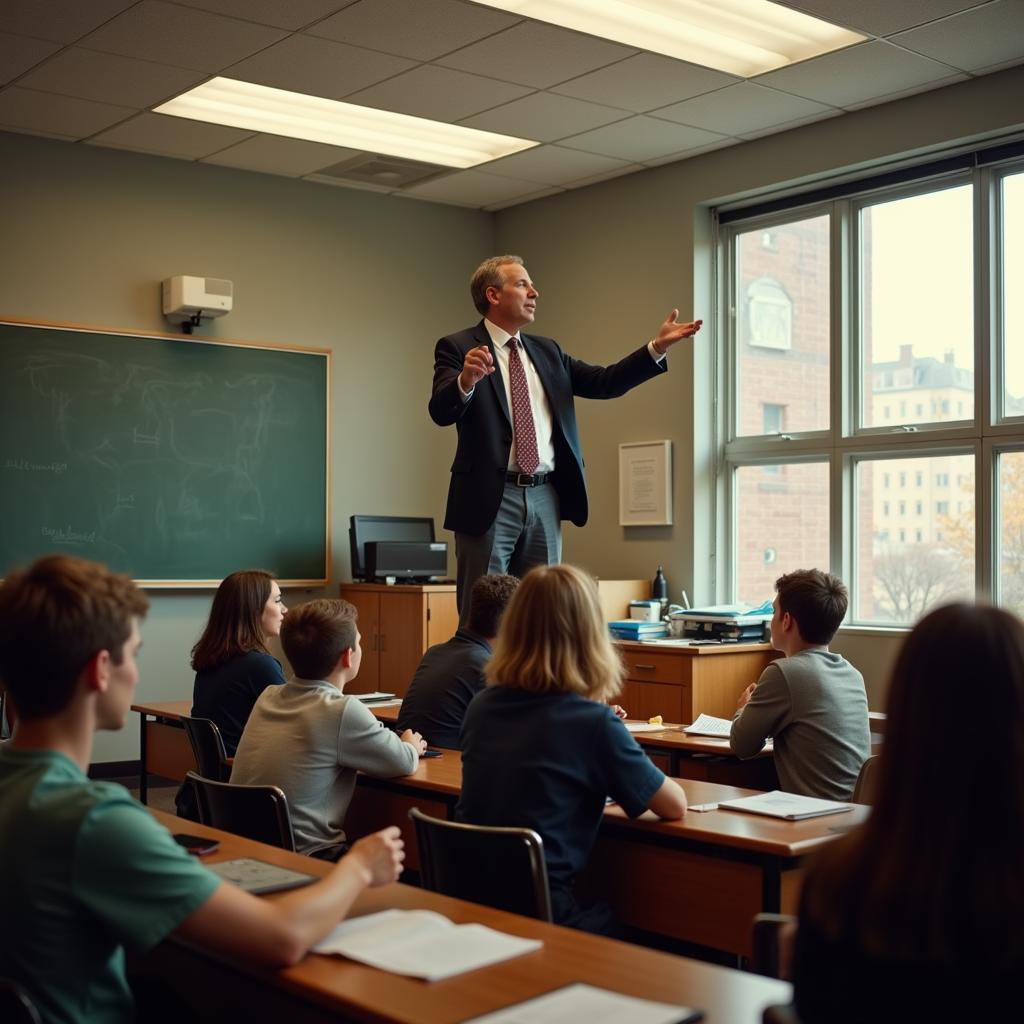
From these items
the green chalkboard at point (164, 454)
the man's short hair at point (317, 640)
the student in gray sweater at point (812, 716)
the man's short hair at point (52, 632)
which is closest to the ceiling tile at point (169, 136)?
the green chalkboard at point (164, 454)

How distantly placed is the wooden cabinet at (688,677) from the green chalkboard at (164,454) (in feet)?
6.84

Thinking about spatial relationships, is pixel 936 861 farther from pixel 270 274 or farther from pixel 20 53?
pixel 270 274

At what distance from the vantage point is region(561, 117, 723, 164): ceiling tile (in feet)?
20.7

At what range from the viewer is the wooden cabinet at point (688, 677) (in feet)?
19.3

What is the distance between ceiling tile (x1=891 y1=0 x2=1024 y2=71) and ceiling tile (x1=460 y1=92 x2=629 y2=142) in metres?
1.47

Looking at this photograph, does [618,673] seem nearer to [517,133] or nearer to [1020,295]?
[1020,295]

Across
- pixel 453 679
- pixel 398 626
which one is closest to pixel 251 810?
pixel 453 679

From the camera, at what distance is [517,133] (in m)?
6.44

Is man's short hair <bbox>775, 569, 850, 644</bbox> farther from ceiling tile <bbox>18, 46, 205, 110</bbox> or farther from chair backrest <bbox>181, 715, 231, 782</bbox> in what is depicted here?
ceiling tile <bbox>18, 46, 205, 110</bbox>

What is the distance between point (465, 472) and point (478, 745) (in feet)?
6.12

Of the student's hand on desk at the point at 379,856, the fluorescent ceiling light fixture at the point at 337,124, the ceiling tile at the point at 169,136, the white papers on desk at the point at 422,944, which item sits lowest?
the white papers on desk at the point at 422,944

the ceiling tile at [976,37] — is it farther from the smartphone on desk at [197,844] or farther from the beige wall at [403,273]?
the smartphone on desk at [197,844]

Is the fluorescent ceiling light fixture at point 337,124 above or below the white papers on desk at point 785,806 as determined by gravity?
above

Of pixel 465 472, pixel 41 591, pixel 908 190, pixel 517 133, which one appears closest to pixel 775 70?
pixel 908 190
